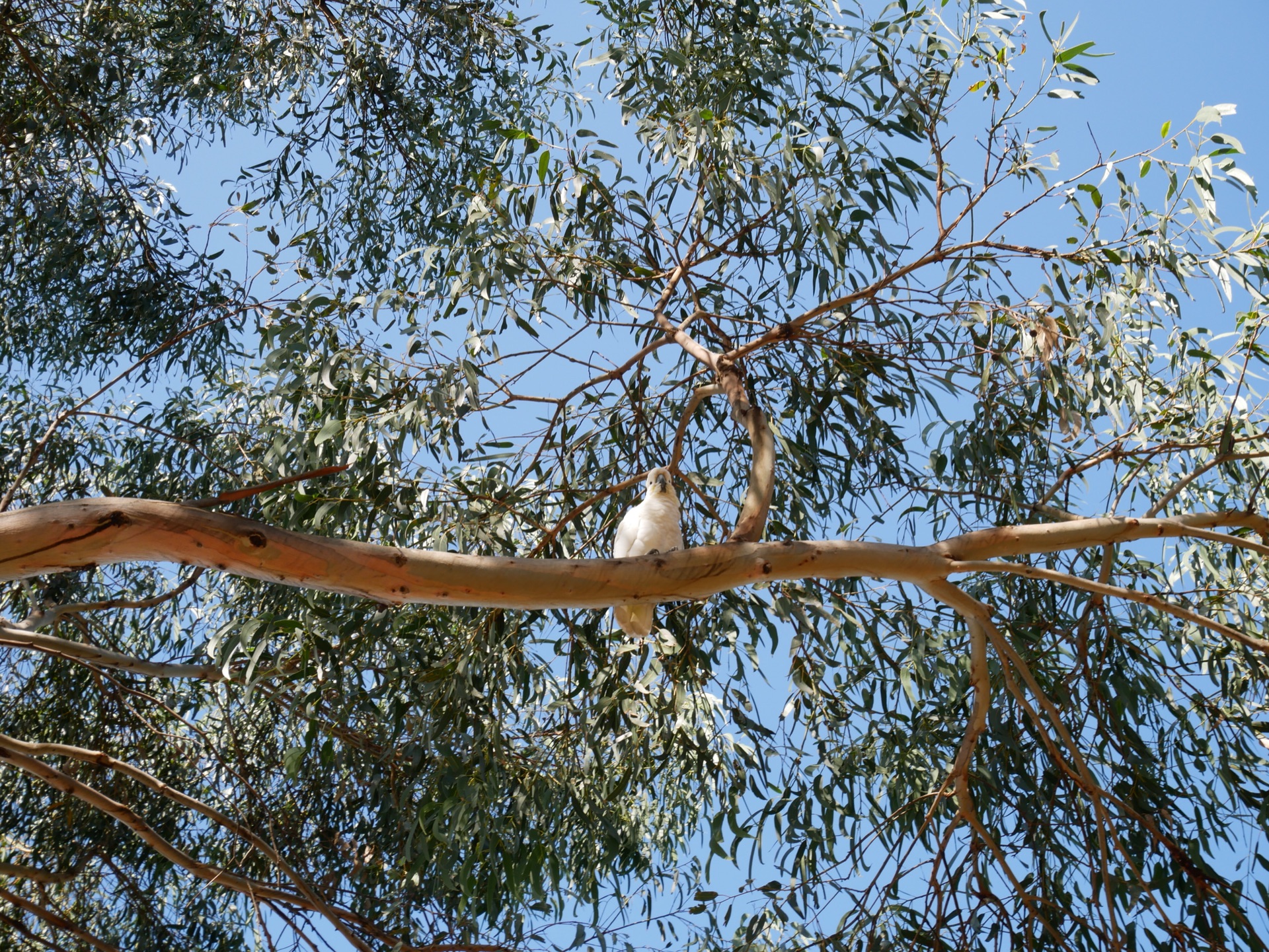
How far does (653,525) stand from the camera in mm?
2062

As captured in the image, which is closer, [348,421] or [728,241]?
[348,421]

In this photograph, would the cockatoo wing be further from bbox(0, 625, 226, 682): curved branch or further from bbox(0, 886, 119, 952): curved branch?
bbox(0, 886, 119, 952): curved branch

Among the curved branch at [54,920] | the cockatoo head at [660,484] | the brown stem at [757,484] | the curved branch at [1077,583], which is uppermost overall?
the cockatoo head at [660,484]

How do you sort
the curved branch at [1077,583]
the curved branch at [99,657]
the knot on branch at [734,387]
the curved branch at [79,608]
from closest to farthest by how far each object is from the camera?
1. the curved branch at [1077,583]
2. the knot on branch at [734,387]
3. the curved branch at [99,657]
4. the curved branch at [79,608]

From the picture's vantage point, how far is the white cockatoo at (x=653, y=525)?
205 cm

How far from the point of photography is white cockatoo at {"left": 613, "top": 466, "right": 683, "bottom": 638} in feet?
6.74

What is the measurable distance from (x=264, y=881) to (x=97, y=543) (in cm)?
170

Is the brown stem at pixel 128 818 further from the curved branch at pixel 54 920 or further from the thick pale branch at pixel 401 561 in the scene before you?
the thick pale branch at pixel 401 561

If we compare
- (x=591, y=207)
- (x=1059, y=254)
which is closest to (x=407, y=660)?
(x=591, y=207)

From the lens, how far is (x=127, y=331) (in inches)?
147

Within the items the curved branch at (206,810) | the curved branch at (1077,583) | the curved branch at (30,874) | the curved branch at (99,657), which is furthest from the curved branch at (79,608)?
the curved branch at (1077,583)

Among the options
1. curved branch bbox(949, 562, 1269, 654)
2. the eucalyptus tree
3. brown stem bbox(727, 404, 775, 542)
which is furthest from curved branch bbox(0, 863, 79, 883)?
curved branch bbox(949, 562, 1269, 654)

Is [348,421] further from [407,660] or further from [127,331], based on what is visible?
[127,331]

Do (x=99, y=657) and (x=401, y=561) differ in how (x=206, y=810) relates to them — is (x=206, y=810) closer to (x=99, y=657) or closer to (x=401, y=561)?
(x=99, y=657)
